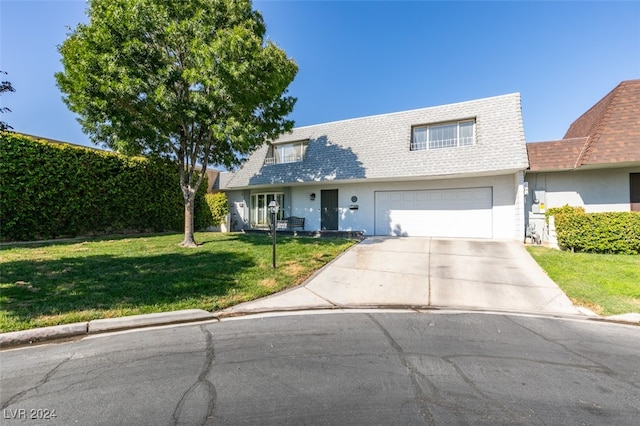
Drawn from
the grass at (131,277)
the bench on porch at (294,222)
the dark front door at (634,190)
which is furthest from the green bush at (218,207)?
the dark front door at (634,190)

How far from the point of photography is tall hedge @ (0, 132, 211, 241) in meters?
10.2

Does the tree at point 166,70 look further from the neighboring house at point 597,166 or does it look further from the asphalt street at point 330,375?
the neighboring house at point 597,166

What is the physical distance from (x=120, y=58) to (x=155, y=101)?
1.51 meters

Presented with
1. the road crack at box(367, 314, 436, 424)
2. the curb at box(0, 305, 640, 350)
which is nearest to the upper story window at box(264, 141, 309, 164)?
the curb at box(0, 305, 640, 350)

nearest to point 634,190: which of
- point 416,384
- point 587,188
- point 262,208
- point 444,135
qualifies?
point 587,188

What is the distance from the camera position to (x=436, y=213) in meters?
13.3

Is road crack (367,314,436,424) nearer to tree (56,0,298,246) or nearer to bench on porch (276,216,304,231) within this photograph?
tree (56,0,298,246)

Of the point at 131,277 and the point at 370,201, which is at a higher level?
the point at 370,201

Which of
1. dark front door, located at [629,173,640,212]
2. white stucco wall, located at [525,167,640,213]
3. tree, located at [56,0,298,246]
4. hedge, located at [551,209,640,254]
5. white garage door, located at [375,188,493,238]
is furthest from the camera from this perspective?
white garage door, located at [375,188,493,238]

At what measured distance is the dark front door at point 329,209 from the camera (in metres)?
15.5

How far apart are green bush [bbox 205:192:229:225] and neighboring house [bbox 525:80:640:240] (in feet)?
50.7

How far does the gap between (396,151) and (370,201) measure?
9.03 feet

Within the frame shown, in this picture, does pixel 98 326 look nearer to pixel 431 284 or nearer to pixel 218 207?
pixel 431 284

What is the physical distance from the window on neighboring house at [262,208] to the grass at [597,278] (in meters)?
12.5
